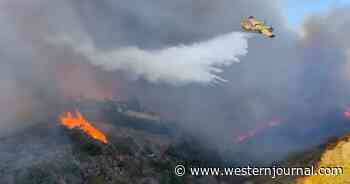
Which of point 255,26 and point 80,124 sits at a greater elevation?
point 255,26

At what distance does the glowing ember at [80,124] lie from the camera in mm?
149625

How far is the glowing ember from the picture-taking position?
14962cm

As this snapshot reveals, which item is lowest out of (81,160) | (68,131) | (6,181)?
(6,181)

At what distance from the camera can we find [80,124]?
153 m

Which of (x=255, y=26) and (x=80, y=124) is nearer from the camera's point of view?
(x=255, y=26)

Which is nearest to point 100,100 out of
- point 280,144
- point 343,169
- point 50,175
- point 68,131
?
point 68,131

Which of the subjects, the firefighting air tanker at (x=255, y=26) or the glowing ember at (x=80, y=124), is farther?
the glowing ember at (x=80, y=124)

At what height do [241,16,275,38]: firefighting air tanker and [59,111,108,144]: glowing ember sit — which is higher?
[241,16,275,38]: firefighting air tanker

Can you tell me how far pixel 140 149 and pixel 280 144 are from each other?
63.9m

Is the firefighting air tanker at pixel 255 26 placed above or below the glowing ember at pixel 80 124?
above

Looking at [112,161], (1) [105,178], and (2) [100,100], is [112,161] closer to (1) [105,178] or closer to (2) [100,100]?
(1) [105,178]

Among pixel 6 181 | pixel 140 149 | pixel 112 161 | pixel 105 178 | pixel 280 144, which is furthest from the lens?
pixel 280 144

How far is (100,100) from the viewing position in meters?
172

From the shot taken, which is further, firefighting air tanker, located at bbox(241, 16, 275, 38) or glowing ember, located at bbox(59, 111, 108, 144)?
glowing ember, located at bbox(59, 111, 108, 144)
